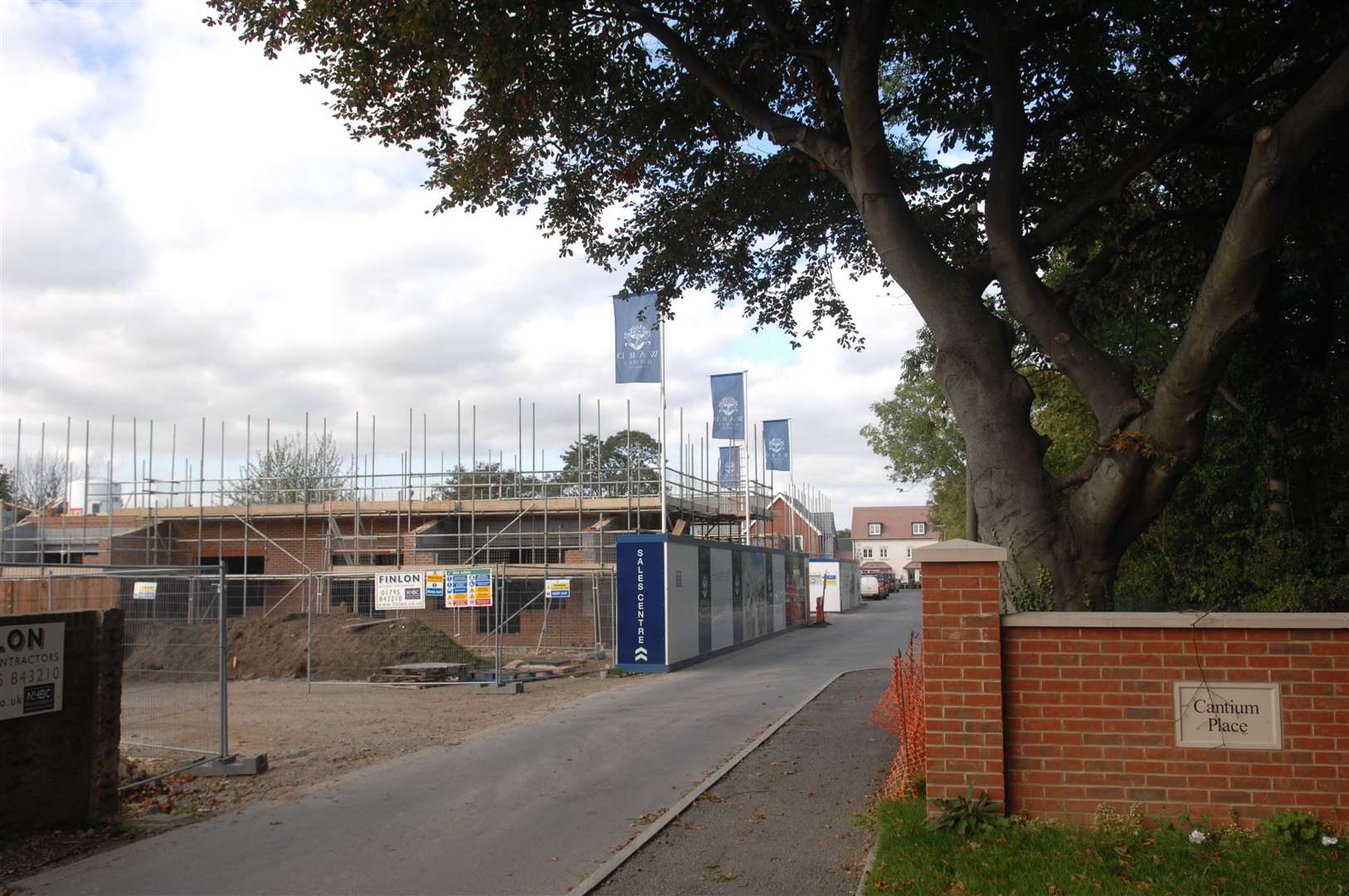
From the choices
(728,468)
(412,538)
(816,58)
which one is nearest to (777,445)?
(728,468)

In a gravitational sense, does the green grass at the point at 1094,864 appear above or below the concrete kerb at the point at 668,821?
above

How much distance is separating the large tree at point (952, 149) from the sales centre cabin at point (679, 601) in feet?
23.1

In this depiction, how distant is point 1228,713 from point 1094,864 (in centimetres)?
155

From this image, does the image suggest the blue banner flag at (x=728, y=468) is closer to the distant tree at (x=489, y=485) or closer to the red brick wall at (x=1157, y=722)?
the distant tree at (x=489, y=485)

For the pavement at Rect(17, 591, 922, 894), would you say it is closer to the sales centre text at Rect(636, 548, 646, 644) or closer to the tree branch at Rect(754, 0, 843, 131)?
the sales centre text at Rect(636, 548, 646, 644)

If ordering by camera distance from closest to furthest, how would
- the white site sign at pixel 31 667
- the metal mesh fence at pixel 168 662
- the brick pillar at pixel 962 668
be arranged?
the brick pillar at pixel 962 668
the white site sign at pixel 31 667
the metal mesh fence at pixel 168 662

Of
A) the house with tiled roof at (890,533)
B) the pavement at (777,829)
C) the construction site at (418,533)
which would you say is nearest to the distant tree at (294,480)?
the construction site at (418,533)

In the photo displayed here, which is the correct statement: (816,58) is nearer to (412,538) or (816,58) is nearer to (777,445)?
(412,538)

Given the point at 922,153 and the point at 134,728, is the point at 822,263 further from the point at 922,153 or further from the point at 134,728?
the point at 134,728

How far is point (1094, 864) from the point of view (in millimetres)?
6273

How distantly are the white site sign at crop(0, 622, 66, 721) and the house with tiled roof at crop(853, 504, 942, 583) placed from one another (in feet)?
377

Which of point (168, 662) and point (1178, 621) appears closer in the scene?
point (1178, 621)

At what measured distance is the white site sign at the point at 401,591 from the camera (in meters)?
19.8

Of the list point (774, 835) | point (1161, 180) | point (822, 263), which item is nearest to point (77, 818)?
point (774, 835)
